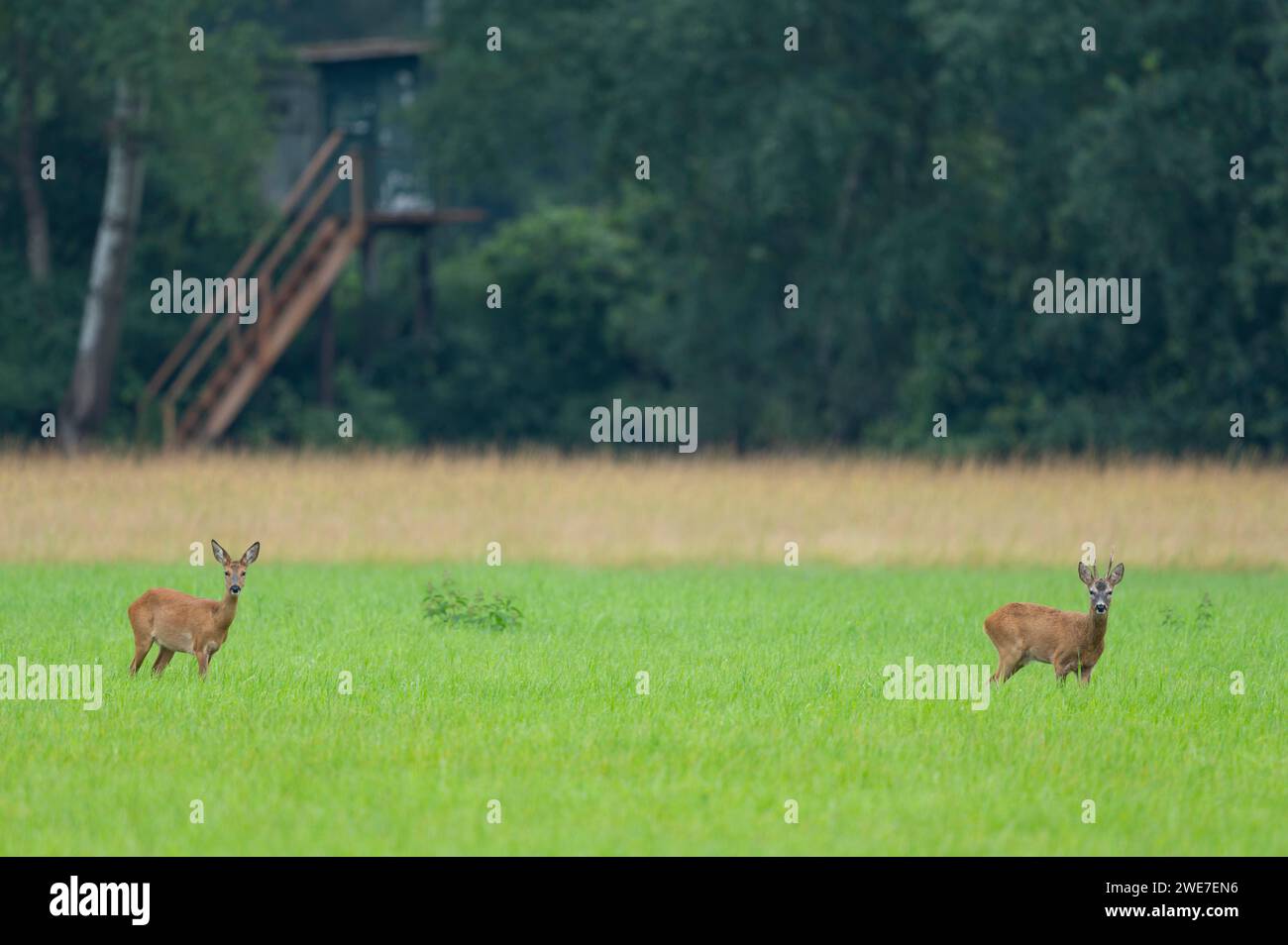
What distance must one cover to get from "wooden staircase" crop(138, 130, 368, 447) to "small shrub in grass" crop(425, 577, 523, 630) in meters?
19.9

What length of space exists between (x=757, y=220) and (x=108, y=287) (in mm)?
12893

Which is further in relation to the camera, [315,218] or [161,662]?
[315,218]

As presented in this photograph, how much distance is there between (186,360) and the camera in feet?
136

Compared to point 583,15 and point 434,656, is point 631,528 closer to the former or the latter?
point 434,656

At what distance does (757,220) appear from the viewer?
40.7m

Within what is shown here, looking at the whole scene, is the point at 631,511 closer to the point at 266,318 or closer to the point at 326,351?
the point at 266,318

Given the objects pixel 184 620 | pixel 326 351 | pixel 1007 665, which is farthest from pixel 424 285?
pixel 1007 665

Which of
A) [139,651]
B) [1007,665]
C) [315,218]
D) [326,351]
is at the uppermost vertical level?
[315,218]

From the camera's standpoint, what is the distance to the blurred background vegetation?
117ft

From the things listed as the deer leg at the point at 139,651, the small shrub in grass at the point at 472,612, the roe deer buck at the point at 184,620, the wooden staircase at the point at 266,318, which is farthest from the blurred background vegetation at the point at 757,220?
the roe deer buck at the point at 184,620
